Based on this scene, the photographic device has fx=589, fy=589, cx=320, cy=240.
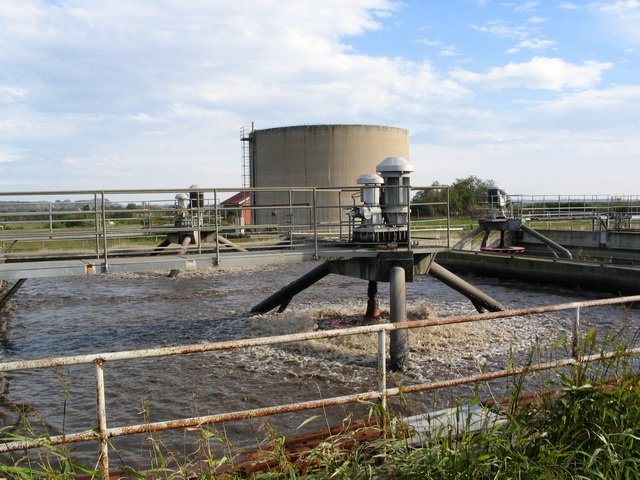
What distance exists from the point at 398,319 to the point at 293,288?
139 inches

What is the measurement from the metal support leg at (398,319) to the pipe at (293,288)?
214 cm

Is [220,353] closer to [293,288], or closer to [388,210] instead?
[293,288]

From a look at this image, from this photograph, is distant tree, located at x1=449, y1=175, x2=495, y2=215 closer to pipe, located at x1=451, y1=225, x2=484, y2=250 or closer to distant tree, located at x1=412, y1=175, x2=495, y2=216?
distant tree, located at x1=412, y1=175, x2=495, y2=216

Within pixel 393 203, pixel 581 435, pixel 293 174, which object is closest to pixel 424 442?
pixel 581 435

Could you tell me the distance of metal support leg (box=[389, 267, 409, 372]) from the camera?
392 inches

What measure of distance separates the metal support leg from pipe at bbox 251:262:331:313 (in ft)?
7.02

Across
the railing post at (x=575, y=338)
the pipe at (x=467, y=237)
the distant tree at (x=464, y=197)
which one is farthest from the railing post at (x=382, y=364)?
the distant tree at (x=464, y=197)

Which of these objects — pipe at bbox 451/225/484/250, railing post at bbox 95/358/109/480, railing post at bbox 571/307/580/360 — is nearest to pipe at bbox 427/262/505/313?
railing post at bbox 571/307/580/360

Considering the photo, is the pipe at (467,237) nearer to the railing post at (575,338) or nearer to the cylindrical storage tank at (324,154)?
the cylindrical storage tank at (324,154)

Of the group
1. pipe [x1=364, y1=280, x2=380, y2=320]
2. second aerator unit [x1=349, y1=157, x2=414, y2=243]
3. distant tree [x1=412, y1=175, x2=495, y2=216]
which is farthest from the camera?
distant tree [x1=412, y1=175, x2=495, y2=216]

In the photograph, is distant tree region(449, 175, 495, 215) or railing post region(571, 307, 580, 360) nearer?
railing post region(571, 307, 580, 360)

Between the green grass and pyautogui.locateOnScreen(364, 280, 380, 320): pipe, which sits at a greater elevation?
the green grass

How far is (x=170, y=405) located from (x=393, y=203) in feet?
18.4

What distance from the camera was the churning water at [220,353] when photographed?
809cm
